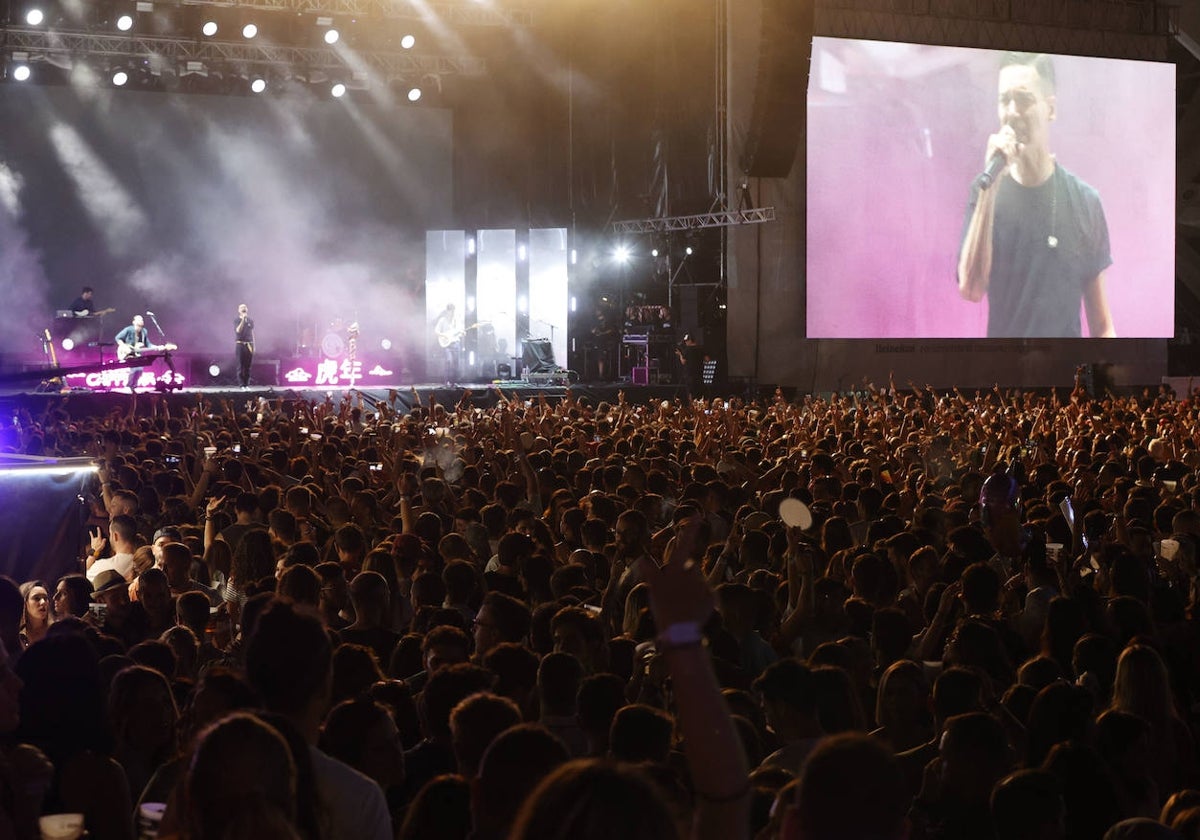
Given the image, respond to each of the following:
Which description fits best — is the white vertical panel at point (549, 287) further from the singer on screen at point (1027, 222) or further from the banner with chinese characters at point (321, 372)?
the singer on screen at point (1027, 222)

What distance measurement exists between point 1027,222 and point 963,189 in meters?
1.54

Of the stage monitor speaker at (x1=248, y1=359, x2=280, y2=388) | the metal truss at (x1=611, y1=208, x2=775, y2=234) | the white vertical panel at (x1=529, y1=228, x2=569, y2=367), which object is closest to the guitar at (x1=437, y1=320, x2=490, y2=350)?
the white vertical panel at (x1=529, y1=228, x2=569, y2=367)

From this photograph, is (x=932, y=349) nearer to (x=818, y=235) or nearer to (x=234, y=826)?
(x=818, y=235)

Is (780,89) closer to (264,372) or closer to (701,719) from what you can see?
(264,372)

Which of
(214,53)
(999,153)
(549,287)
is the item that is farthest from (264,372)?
(999,153)

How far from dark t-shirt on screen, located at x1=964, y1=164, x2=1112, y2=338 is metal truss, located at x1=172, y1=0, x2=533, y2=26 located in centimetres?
1029

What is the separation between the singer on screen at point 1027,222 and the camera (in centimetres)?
2694

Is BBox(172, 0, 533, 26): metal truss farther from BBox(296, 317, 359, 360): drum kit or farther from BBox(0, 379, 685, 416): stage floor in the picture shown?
BBox(296, 317, 359, 360): drum kit

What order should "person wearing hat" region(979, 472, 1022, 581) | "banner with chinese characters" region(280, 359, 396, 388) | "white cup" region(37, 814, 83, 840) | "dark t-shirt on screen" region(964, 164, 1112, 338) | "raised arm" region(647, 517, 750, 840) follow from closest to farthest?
Result: 1. "raised arm" region(647, 517, 750, 840)
2. "white cup" region(37, 814, 83, 840)
3. "person wearing hat" region(979, 472, 1022, 581)
4. "dark t-shirt on screen" region(964, 164, 1112, 338)
5. "banner with chinese characters" region(280, 359, 396, 388)

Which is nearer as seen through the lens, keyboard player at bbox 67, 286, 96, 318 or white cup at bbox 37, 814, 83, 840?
white cup at bbox 37, 814, 83, 840

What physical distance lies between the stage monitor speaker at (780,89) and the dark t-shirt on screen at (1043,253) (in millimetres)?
4865

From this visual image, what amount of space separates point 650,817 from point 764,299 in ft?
83.1

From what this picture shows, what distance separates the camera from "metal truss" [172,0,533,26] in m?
23.0

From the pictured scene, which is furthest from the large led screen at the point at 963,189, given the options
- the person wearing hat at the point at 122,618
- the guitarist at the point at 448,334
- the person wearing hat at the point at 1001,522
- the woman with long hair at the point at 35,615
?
the person wearing hat at the point at 122,618
